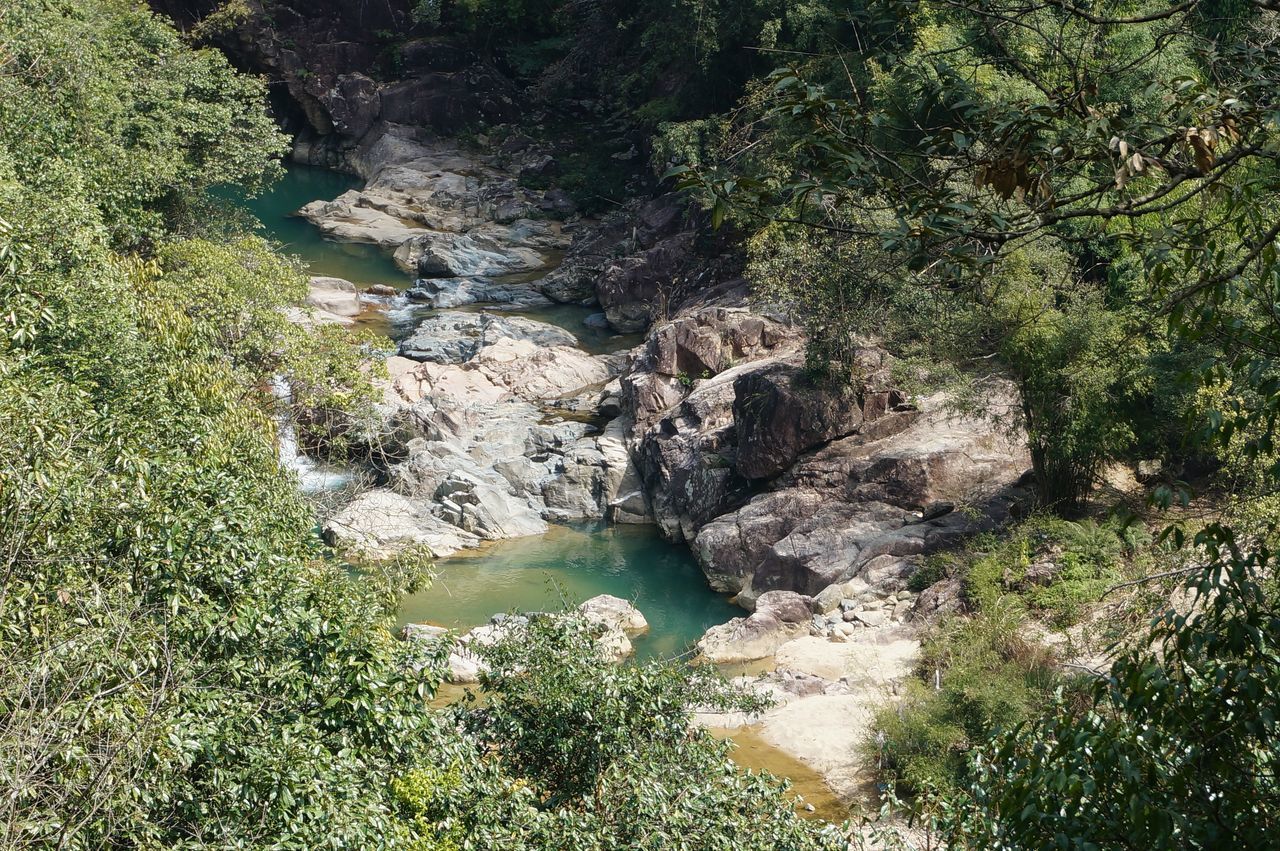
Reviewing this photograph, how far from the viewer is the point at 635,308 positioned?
34.9 meters

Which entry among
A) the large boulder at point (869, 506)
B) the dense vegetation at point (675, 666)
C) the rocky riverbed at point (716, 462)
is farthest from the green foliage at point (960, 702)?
the large boulder at point (869, 506)

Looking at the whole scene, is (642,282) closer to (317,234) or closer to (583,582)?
(583,582)

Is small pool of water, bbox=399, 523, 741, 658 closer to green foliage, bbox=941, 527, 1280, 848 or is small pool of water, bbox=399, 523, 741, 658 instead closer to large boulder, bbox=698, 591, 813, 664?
large boulder, bbox=698, 591, 813, 664

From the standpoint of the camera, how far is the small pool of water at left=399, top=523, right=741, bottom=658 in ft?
70.1

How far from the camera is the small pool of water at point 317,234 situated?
3916 cm

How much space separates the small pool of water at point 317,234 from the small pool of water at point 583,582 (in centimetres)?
1648

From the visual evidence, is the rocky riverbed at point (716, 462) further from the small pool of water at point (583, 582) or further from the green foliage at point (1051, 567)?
the green foliage at point (1051, 567)

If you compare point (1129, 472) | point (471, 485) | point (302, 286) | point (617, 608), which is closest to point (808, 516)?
point (617, 608)

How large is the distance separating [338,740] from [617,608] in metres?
12.9

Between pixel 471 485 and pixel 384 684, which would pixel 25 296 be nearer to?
pixel 384 684

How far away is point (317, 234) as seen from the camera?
1698 inches

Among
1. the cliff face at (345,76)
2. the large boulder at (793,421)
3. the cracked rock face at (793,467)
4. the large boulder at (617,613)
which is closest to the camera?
the large boulder at (617,613)

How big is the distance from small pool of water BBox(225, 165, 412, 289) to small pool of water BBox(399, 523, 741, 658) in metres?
16.5

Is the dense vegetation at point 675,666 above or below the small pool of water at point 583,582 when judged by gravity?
above
